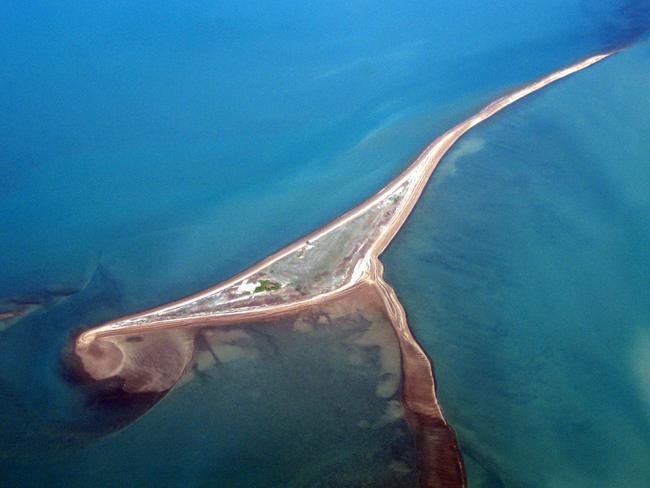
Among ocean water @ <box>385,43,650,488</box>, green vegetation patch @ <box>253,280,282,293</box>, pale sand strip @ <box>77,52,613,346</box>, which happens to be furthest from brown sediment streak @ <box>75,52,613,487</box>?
ocean water @ <box>385,43,650,488</box>

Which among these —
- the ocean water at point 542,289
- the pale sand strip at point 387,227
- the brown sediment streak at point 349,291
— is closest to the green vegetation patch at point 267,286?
the brown sediment streak at point 349,291

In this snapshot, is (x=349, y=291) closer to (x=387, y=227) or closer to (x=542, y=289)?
(x=387, y=227)

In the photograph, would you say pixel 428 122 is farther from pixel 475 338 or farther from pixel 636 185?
pixel 475 338

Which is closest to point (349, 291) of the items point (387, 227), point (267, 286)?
point (267, 286)

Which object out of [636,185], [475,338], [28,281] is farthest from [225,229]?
[636,185]

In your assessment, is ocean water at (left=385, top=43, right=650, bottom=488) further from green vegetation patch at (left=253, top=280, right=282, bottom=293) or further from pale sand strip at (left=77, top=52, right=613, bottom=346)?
green vegetation patch at (left=253, top=280, right=282, bottom=293)

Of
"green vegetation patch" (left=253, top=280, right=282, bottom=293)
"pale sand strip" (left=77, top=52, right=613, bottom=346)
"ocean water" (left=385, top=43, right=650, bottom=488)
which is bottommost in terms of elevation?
"ocean water" (left=385, top=43, right=650, bottom=488)
